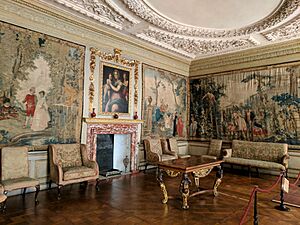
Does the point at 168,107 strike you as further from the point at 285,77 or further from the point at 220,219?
the point at 220,219

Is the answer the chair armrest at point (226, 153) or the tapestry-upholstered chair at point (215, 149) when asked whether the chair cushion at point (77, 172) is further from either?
the tapestry-upholstered chair at point (215, 149)

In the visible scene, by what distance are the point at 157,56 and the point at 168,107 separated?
2068 mm

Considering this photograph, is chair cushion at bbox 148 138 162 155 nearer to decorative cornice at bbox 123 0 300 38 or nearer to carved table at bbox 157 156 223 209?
carved table at bbox 157 156 223 209

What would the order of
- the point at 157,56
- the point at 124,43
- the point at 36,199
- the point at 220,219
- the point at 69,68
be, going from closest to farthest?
the point at 220,219, the point at 36,199, the point at 69,68, the point at 124,43, the point at 157,56

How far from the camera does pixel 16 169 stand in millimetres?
4859

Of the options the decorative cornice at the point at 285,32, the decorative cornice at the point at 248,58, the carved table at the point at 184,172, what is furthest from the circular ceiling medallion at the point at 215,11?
the carved table at the point at 184,172

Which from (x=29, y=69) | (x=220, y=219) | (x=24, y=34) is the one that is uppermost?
(x=24, y=34)

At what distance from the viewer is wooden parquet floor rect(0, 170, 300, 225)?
3850mm

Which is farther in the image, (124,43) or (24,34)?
(124,43)

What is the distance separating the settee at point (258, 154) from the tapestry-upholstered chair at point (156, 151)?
2069mm

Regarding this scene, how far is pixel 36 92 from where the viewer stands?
5.59 metres

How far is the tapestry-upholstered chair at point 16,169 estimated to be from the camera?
4.50 m

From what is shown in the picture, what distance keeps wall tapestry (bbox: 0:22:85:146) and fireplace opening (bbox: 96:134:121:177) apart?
4.44ft

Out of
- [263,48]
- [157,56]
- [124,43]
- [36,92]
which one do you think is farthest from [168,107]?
[36,92]
